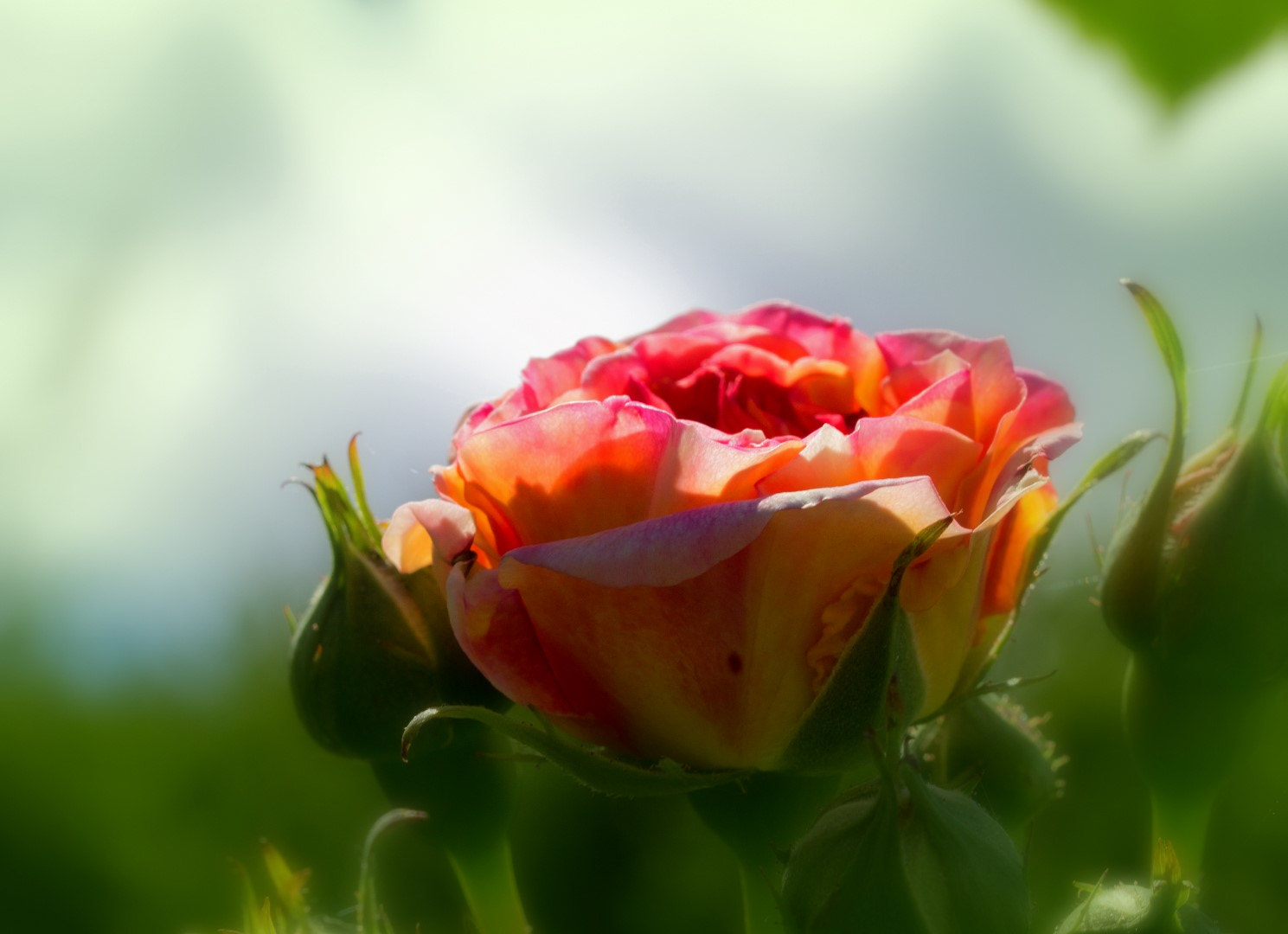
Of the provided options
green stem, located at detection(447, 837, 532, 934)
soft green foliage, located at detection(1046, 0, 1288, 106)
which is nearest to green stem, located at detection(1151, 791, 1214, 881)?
green stem, located at detection(447, 837, 532, 934)

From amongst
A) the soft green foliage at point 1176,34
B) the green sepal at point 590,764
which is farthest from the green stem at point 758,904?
the soft green foliage at point 1176,34

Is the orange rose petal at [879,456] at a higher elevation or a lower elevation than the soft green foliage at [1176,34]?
lower

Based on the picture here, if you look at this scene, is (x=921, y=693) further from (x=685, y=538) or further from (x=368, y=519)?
(x=368, y=519)

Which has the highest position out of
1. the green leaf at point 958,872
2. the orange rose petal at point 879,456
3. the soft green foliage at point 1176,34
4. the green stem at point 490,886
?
the soft green foliage at point 1176,34

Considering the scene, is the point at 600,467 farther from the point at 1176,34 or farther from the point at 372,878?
the point at 1176,34

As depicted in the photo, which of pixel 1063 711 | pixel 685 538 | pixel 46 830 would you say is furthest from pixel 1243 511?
pixel 46 830

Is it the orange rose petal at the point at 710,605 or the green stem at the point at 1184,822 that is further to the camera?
the green stem at the point at 1184,822

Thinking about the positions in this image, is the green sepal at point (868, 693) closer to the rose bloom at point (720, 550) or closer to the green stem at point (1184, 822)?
the rose bloom at point (720, 550)
